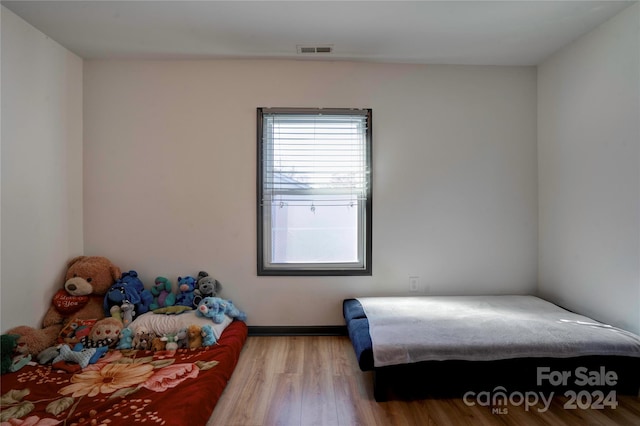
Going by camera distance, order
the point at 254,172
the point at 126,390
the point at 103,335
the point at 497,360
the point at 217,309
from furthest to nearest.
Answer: the point at 254,172 < the point at 217,309 < the point at 103,335 < the point at 497,360 < the point at 126,390

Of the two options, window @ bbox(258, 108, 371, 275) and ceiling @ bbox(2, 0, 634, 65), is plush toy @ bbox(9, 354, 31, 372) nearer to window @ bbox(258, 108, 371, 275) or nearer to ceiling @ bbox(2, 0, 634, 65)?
window @ bbox(258, 108, 371, 275)

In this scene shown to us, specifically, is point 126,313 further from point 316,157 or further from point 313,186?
point 316,157

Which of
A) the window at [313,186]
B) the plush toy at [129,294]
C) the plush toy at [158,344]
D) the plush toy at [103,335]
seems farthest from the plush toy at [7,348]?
the window at [313,186]

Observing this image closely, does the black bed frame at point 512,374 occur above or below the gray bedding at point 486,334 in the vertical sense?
below

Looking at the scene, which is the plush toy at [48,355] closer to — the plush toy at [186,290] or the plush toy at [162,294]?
the plush toy at [162,294]

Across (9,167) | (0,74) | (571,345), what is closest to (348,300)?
(571,345)

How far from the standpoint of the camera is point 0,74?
183cm

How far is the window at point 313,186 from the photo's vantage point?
254 centimetres

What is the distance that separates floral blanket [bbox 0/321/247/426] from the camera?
1.35 m

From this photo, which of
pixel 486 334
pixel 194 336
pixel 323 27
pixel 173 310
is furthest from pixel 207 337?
pixel 323 27

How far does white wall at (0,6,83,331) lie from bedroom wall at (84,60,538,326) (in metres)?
0.13

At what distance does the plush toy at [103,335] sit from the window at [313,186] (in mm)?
1142

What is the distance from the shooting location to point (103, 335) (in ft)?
6.51

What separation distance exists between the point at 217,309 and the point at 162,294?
54 centimetres
